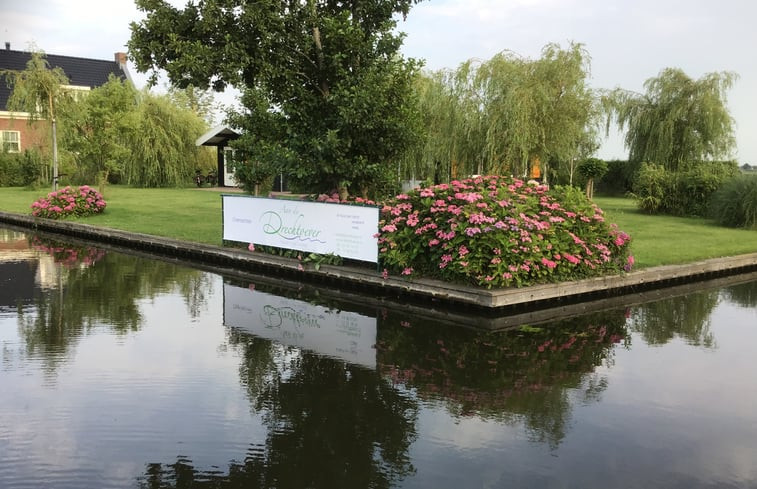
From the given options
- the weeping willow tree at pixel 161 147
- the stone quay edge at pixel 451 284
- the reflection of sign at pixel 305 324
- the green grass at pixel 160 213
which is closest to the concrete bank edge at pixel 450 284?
the stone quay edge at pixel 451 284

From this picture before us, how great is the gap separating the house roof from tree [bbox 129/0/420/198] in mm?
37907

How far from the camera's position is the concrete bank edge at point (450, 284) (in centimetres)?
916

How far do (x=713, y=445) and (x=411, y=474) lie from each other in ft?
7.61

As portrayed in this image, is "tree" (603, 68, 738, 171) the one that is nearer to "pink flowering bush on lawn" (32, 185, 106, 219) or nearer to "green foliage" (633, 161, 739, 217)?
"green foliage" (633, 161, 739, 217)

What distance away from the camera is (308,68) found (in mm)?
12164

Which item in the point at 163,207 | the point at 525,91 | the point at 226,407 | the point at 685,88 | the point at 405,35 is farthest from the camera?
the point at 685,88

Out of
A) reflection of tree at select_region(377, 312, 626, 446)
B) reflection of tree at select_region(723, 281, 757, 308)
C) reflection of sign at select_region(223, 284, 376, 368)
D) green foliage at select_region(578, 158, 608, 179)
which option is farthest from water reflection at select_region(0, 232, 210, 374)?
green foliage at select_region(578, 158, 608, 179)

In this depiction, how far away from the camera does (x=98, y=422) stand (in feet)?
16.5

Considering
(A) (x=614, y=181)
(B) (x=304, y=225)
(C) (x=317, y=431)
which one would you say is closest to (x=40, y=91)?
(B) (x=304, y=225)

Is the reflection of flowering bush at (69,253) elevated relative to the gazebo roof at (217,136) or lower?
lower

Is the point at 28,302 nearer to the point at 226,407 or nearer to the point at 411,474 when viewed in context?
the point at 226,407

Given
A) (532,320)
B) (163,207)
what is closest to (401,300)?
(532,320)

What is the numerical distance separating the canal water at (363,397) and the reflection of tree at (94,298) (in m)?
0.06

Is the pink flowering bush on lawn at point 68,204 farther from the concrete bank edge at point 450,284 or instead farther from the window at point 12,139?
the window at point 12,139
